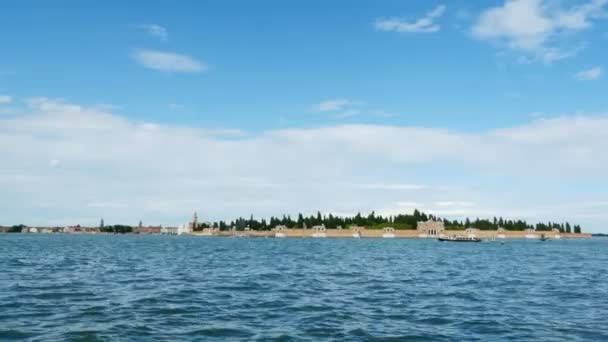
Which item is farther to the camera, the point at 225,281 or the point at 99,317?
the point at 225,281

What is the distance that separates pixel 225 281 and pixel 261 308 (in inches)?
553

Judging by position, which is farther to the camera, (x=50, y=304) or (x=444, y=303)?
(x=444, y=303)

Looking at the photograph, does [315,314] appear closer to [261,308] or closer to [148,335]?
[261,308]

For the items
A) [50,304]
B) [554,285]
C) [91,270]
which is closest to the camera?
[50,304]

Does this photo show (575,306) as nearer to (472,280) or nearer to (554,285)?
(554,285)

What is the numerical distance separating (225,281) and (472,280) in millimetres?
18258

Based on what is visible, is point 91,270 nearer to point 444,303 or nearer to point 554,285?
point 444,303

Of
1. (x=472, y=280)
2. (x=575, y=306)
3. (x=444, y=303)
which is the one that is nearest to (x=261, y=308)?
(x=444, y=303)

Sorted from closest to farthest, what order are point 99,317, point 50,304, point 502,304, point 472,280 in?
point 99,317
point 50,304
point 502,304
point 472,280

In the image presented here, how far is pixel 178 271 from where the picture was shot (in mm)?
49938

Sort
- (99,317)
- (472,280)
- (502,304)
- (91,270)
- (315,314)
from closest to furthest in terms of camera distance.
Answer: (99,317)
(315,314)
(502,304)
(472,280)
(91,270)

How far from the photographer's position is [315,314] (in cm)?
2578

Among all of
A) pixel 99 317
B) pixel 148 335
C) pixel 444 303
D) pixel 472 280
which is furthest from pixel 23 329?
pixel 472 280

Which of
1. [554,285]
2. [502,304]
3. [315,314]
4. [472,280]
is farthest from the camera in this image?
[472,280]
